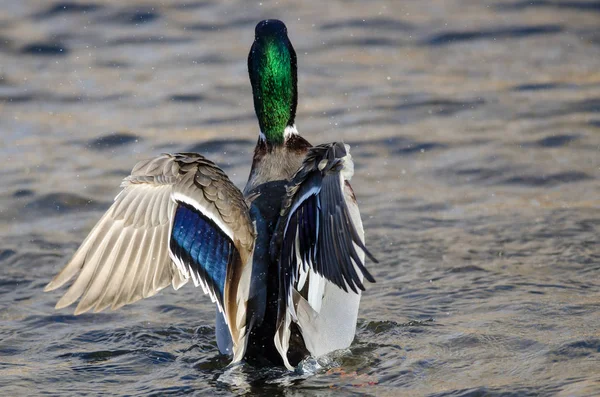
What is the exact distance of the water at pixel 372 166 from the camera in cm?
524

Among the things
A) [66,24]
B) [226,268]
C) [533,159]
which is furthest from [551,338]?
[66,24]

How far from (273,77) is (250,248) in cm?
124

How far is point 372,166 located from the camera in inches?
332

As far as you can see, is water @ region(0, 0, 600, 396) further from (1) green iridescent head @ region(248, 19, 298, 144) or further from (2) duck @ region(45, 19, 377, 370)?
(1) green iridescent head @ region(248, 19, 298, 144)

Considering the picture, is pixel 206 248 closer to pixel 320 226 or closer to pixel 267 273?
pixel 267 273

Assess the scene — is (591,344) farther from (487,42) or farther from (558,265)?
(487,42)

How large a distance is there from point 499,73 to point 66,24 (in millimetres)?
4707

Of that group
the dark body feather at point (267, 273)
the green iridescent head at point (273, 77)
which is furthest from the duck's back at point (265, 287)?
the green iridescent head at point (273, 77)

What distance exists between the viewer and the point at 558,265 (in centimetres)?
642

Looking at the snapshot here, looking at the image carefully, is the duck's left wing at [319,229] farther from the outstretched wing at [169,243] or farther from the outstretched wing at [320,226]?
the outstretched wing at [169,243]

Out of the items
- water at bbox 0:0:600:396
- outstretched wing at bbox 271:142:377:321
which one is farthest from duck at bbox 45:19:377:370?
water at bbox 0:0:600:396

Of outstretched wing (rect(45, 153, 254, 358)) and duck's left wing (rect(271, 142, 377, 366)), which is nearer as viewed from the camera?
duck's left wing (rect(271, 142, 377, 366))

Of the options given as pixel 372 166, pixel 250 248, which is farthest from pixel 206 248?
pixel 372 166

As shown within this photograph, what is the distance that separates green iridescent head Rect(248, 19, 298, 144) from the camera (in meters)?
5.69
